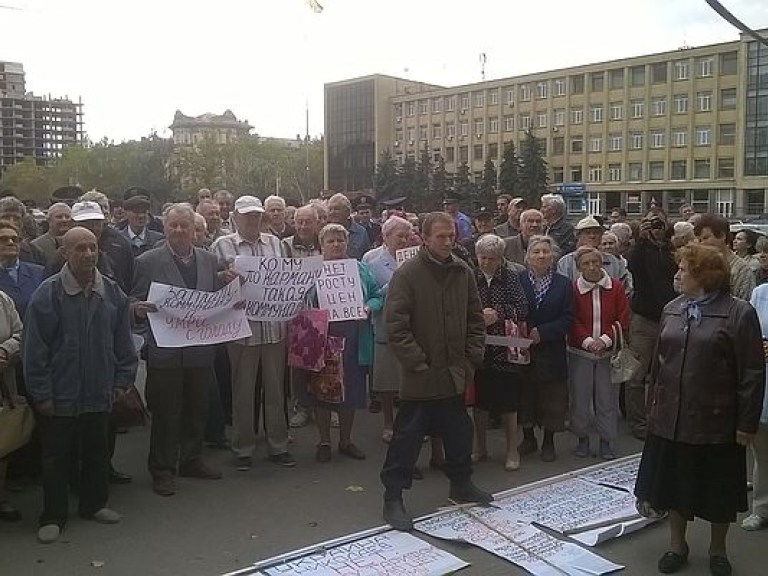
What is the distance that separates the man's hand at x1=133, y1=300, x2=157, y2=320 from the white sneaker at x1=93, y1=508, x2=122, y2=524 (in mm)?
1401

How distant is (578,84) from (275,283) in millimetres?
91753

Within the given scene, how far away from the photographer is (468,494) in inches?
233

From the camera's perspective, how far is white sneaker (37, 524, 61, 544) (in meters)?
5.27

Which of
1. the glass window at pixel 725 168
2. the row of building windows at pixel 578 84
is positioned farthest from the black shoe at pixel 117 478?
the row of building windows at pixel 578 84

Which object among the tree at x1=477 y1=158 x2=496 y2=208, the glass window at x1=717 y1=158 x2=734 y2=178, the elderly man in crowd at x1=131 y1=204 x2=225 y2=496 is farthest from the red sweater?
the glass window at x1=717 y1=158 x2=734 y2=178

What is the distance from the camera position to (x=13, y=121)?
156m

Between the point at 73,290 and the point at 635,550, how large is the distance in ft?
13.0

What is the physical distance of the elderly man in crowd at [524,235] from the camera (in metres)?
8.51

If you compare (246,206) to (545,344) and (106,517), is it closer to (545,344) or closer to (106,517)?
(106,517)

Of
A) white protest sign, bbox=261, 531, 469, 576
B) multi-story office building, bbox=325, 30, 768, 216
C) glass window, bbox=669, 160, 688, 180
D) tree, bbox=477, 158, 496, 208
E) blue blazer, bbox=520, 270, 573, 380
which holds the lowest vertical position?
white protest sign, bbox=261, 531, 469, 576

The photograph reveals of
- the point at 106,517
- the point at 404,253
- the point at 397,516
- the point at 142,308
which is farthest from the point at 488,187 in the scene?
the point at 106,517

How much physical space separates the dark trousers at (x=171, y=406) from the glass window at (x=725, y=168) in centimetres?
8259

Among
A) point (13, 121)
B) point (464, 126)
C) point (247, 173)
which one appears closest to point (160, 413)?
point (247, 173)

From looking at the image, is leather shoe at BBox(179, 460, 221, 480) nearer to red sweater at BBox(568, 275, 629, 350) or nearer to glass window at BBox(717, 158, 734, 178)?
red sweater at BBox(568, 275, 629, 350)
